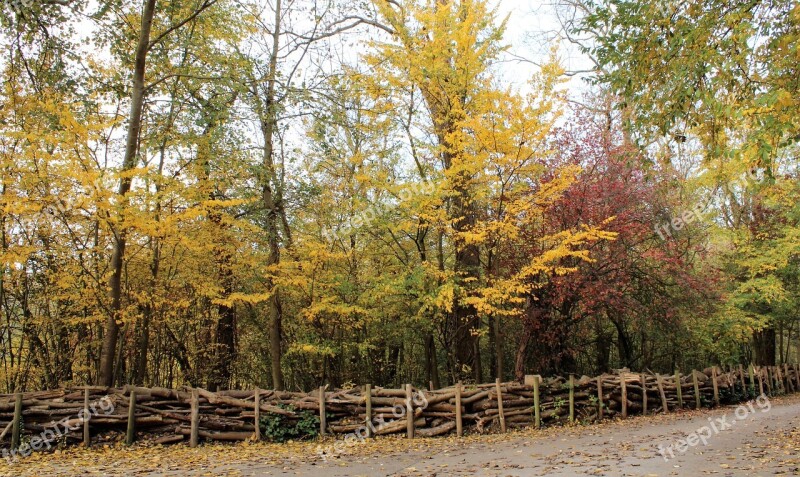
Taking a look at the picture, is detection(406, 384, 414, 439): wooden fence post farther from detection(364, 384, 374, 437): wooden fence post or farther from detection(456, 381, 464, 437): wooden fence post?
detection(456, 381, 464, 437): wooden fence post

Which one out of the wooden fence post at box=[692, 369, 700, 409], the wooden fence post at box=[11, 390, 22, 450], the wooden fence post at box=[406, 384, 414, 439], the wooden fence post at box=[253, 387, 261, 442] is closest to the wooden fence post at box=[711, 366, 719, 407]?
the wooden fence post at box=[692, 369, 700, 409]

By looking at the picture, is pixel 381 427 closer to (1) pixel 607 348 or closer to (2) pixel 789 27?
(2) pixel 789 27

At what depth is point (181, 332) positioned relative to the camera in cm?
1410

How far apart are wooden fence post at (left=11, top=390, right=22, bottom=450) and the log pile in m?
0.07

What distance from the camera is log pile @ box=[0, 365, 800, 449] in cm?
927

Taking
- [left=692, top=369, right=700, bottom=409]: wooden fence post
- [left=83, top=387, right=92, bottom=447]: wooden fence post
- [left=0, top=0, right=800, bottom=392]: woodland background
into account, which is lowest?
[left=692, top=369, right=700, bottom=409]: wooden fence post

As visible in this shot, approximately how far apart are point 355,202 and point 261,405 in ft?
15.1

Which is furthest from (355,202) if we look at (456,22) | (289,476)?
(289,476)

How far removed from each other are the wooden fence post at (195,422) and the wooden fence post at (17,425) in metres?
2.70

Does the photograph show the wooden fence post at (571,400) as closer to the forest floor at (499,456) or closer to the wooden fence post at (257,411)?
the forest floor at (499,456)

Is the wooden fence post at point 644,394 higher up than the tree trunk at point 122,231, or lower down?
lower down

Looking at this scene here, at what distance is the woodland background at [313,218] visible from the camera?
998 cm

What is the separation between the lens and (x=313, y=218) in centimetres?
1412

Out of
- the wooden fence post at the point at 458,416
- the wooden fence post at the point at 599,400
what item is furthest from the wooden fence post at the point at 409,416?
the wooden fence post at the point at 599,400
